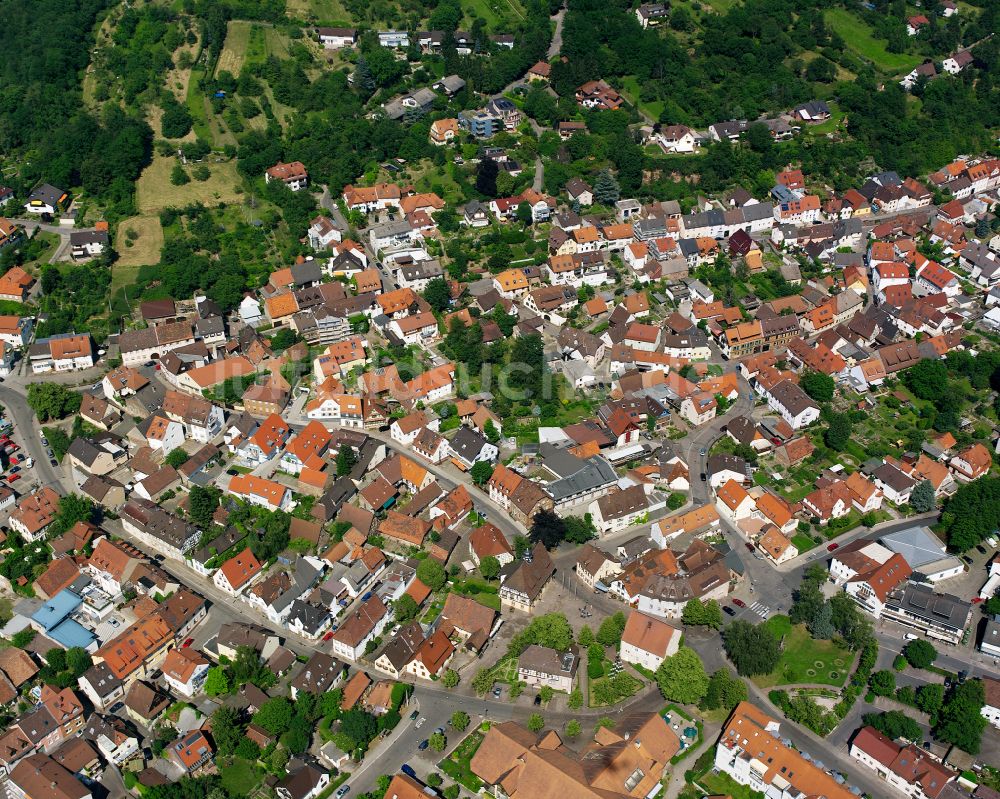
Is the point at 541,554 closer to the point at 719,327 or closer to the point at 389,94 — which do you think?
the point at 719,327

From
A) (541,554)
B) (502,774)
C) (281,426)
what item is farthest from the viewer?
(281,426)

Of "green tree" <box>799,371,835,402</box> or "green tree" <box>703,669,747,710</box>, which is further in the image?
"green tree" <box>799,371,835,402</box>

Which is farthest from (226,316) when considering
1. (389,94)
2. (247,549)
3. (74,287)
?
(389,94)

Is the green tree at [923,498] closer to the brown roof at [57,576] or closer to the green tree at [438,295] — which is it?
the green tree at [438,295]

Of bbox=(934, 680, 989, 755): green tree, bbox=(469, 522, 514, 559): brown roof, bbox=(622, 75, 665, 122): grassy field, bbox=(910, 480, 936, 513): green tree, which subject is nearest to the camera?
bbox=(934, 680, 989, 755): green tree

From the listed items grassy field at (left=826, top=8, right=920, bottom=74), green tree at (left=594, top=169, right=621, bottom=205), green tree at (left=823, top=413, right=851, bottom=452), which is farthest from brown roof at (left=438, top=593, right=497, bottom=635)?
grassy field at (left=826, top=8, right=920, bottom=74)

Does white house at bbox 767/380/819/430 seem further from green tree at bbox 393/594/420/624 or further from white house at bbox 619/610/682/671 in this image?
green tree at bbox 393/594/420/624

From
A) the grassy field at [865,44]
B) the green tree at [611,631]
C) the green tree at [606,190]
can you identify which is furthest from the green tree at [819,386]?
the grassy field at [865,44]
